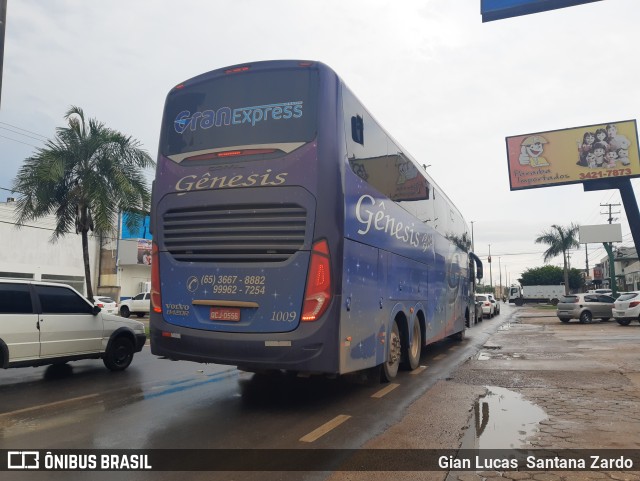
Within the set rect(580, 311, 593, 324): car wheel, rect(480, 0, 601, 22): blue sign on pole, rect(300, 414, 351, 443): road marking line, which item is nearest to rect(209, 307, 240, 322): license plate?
rect(300, 414, 351, 443): road marking line

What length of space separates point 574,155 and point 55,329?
98.0ft

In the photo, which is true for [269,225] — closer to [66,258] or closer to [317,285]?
[317,285]

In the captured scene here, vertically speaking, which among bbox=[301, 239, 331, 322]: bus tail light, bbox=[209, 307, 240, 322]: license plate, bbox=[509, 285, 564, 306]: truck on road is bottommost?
bbox=[509, 285, 564, 306]: truck on road

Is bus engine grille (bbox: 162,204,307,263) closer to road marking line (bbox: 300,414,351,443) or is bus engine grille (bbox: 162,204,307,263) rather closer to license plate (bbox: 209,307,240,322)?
license plate (bbox: 209,307,240,322)

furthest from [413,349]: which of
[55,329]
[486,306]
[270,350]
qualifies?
[486,306]

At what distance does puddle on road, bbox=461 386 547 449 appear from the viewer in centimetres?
530

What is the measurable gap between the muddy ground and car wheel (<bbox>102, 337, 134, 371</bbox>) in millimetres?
6061

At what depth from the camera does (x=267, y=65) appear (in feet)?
21.8

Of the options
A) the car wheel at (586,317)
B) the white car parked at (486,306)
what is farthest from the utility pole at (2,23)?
the white car parked at (486,306)

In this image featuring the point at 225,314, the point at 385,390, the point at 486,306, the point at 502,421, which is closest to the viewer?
the point at 502,421

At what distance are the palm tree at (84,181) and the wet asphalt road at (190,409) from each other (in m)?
8.20

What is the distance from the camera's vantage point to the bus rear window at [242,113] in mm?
6316

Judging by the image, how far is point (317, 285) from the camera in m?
5.98

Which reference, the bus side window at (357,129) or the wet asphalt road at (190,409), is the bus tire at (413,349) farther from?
the bus side window at (357,129)
